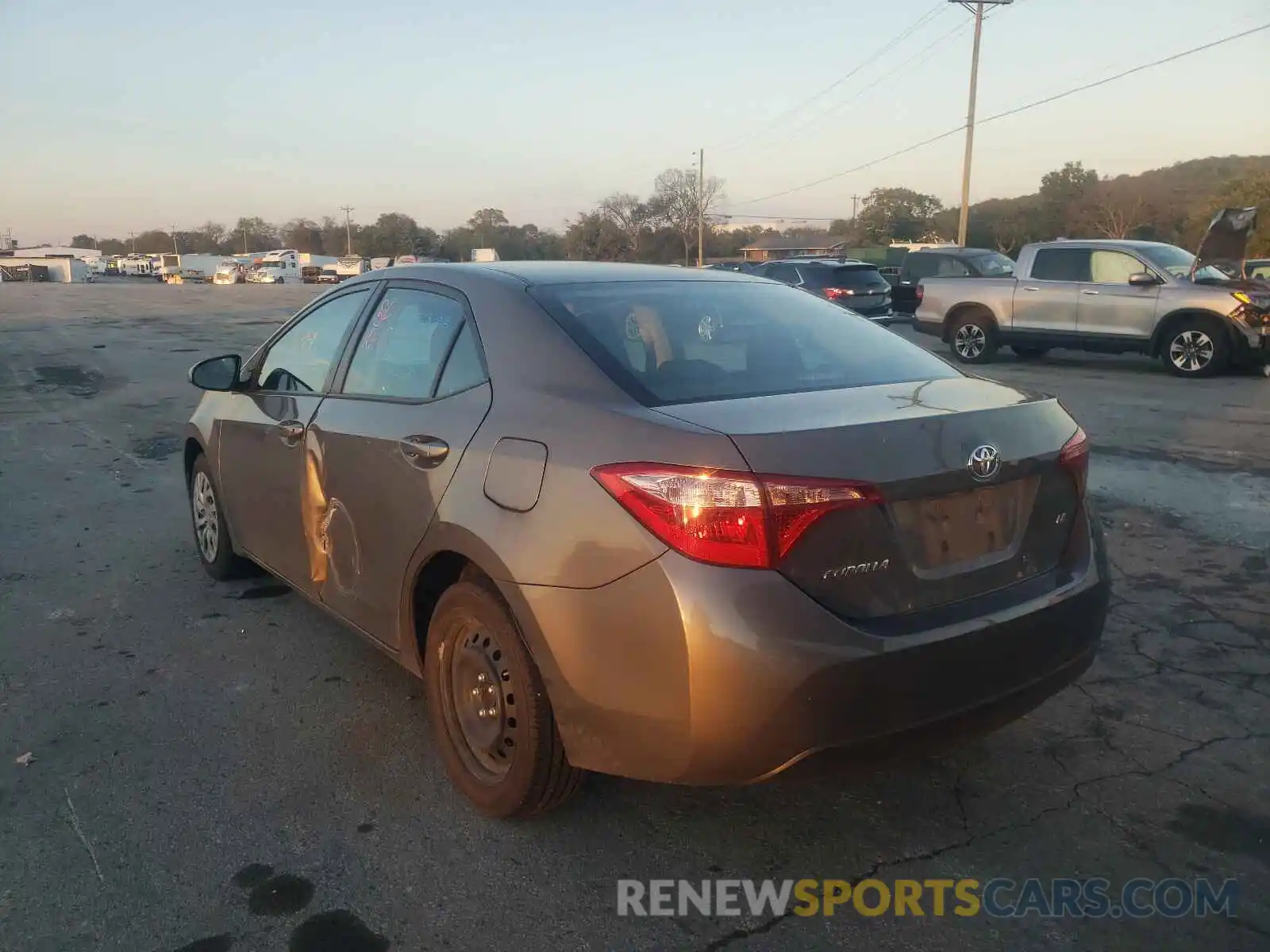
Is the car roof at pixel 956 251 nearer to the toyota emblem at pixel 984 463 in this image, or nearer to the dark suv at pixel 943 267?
the dark suv at pixel 943 267

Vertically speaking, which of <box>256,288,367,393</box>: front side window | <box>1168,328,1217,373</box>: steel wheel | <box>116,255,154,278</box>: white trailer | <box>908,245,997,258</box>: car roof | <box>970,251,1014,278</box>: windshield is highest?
<box>908,245,997,258</box>: car roof

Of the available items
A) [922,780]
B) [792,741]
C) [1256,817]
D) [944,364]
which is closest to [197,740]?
[792,741]

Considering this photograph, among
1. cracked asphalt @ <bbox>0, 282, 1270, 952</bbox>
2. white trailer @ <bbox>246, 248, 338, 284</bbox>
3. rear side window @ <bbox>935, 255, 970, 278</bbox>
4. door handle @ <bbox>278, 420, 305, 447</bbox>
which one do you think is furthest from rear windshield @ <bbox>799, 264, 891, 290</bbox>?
white trailer @ <bbox>246, 248, 338, 284</bbox>

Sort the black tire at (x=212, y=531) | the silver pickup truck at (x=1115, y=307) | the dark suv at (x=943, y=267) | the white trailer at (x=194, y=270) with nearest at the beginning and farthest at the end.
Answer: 1. the black tire at (x=212, y=531)
2. the silver pickup truck at (x=1115, y=307)
3. the dark suv at (x=943, y=267)
4. the white trailer at (x=194, y=270)

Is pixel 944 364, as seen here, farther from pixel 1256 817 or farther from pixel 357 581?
pixel 357 581

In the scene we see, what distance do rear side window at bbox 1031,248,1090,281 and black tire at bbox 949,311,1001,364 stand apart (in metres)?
0.97

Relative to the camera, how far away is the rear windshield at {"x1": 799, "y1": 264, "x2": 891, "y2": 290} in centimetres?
1833

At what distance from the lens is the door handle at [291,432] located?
3.93 m

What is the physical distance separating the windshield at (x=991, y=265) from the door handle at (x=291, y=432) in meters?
15.4

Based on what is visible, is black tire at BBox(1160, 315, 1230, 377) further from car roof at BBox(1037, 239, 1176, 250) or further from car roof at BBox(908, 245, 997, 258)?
car roof at BBox(908, 245, 997, 258)

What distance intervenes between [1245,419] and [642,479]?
31.3 ft

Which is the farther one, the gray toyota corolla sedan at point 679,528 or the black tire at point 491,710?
the black tire at point 491,710

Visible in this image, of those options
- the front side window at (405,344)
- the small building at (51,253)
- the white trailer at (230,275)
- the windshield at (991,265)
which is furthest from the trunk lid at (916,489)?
the small building at (51,253)

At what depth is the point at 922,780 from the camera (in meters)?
3.21
